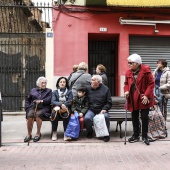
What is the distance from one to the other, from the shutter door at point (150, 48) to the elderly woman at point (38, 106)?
5.67 m

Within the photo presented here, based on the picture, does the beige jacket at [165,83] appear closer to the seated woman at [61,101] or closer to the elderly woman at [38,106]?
the seated woman at [61,101]

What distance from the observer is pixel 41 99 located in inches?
317

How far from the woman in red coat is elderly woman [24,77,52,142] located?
1.95m

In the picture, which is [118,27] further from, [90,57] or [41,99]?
[41,99]

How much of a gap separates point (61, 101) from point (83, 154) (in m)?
1.91

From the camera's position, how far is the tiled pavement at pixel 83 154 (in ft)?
18.8

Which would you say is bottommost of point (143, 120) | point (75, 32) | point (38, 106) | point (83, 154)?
point (83, 154)

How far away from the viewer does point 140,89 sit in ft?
24.4

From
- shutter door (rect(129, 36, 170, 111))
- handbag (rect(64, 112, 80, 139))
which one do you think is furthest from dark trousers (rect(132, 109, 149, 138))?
shutter door (rect(129, 36, 170, 111))

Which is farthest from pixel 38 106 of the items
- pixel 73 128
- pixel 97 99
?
pixel 97 99

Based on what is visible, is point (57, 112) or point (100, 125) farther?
point (57, 112)

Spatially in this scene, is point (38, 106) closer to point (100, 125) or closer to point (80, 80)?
point (80, 80)

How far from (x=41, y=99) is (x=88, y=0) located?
521cm

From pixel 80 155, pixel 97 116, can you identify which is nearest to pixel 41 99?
pixel 97 116
